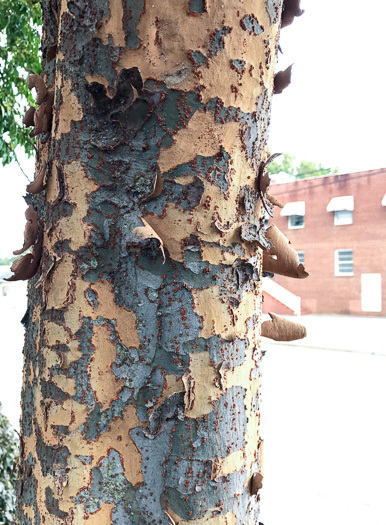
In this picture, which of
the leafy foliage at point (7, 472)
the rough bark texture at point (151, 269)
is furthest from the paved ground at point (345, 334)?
the rough bark texture at point (151, 269)

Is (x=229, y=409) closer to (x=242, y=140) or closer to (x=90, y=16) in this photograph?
(x=242, y=140)

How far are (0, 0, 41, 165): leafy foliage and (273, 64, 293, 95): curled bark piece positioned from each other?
2.69 m

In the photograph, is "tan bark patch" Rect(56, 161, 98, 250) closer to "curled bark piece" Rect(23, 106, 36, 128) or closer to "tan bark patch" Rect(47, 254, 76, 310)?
"tan bark patch" Rect(47, 254, 76, 310)

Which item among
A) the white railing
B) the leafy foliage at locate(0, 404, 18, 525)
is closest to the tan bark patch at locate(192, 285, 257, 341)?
the leafy foliage at locate(0, 404, 18, 525)

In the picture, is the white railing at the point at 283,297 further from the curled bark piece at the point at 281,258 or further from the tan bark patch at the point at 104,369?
the tan bark patch at the point at 104,369

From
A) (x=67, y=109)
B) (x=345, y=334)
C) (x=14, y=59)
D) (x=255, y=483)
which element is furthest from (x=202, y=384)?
(x=345, y=334)

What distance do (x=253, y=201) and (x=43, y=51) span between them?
0.52 metres

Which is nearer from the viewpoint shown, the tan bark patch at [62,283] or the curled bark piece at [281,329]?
the tan bark patch at [62,283]

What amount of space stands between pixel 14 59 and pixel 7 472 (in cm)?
278

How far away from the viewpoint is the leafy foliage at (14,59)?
311 cm

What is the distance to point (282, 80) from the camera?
741 millimetres

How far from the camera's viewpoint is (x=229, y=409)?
0.64 meters

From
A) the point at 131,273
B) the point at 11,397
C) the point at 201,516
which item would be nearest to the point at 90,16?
the point at 131,273

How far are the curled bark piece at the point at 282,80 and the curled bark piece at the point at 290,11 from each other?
11 centimetres
